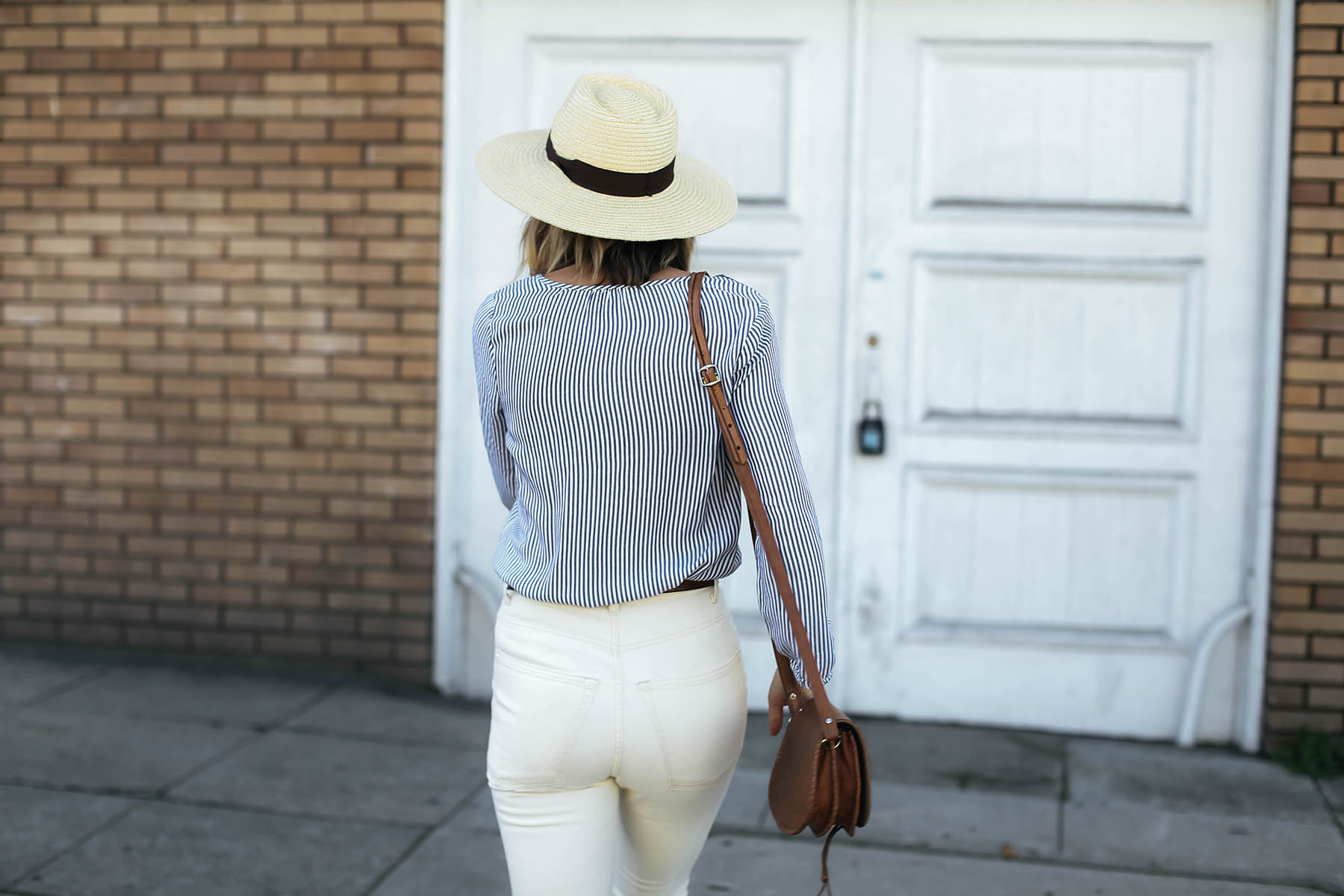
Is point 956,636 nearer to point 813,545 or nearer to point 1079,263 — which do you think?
point 1079,263

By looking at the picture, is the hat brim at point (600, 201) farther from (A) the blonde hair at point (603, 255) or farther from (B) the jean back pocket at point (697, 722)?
(B) the jean back pocket at point (697, 722)

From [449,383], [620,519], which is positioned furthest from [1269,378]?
[620,519]

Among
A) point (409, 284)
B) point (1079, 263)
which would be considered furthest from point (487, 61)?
point (1079, 263)

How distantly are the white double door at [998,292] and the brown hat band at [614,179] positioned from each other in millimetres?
2301

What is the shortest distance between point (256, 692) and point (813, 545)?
3064mm

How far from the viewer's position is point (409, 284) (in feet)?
13.9

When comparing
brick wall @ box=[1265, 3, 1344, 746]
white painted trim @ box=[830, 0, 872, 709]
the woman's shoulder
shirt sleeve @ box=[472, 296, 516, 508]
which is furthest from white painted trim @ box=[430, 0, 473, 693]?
brick wall @ box=[1265, 3, 1344, 746]

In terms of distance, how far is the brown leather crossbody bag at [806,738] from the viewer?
1.70m

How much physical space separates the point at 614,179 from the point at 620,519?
52 centimetres

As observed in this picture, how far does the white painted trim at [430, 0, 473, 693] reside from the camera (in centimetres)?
420

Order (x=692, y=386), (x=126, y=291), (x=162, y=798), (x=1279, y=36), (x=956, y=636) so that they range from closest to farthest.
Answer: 1. (x=692, y=386)
2. (x=162, y=798)
3. (x=1279, y=36)
4. (x=956, y=636)
5. (x=126, y=291)

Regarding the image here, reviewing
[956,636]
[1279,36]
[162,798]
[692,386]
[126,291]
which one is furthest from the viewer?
[126,291]

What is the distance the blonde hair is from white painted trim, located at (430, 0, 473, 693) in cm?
237

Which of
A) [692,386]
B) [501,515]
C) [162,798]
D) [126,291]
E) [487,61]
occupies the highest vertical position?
[487,61]
